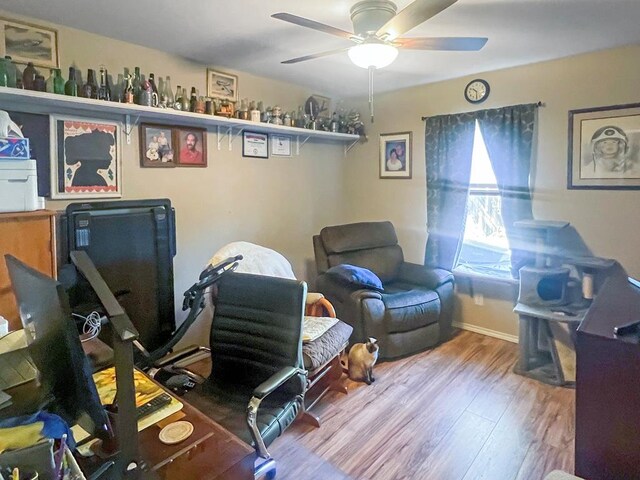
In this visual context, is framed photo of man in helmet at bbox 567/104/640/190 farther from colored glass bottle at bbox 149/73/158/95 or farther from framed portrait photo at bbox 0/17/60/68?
framed portrait photo at bbox 0/17/60/68

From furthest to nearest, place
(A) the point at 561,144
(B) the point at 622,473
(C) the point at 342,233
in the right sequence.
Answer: (C) the point at 342,233
(A) the point at 561,144
(B) the point at 622,473

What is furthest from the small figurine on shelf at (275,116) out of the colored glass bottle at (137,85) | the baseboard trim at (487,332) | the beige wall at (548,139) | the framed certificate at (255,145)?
the baseboard trim at (487,332)

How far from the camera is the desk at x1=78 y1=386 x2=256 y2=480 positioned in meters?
1.03

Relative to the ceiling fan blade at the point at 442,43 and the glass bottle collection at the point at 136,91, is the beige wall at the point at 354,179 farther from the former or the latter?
the ceiling fan blade at the point at 442,43

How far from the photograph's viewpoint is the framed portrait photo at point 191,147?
A: 3.26 m

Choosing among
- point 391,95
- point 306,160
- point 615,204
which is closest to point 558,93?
point 615,204

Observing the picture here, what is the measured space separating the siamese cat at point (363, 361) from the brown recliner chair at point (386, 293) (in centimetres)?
28

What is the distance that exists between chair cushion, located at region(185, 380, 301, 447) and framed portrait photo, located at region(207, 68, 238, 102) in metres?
2.43

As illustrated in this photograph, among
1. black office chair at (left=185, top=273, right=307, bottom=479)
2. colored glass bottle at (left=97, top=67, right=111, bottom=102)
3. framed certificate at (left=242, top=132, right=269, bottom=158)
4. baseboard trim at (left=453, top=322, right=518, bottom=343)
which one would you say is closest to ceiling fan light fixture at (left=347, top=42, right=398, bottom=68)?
black office chair at (left=185, top=273, right=307, bottom=479)

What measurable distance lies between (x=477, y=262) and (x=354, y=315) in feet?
4.98

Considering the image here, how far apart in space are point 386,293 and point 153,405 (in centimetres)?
263

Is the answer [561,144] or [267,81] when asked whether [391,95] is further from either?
[561,144]

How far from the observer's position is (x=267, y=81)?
389cm

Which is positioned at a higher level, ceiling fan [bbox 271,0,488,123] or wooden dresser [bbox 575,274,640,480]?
ceiling fan [bbox 271,0,488,123]
